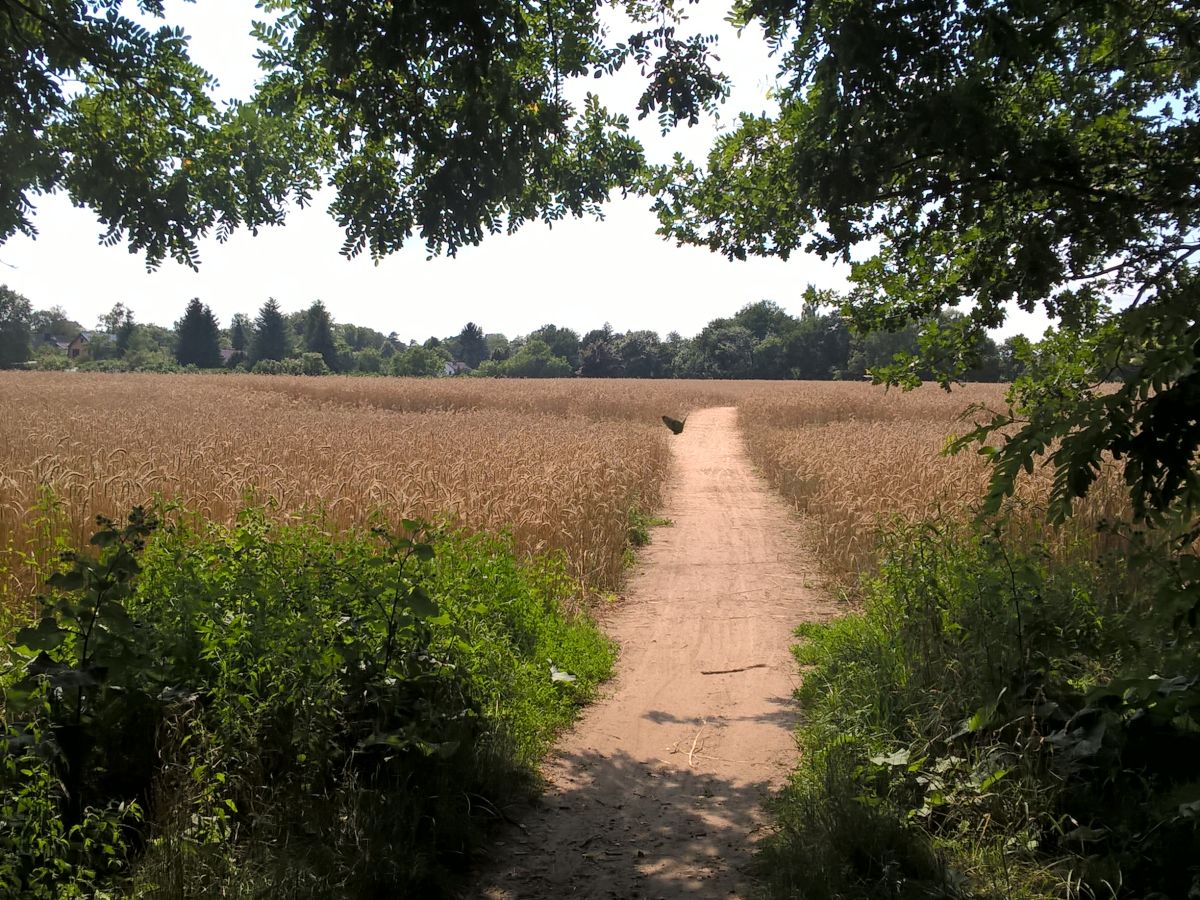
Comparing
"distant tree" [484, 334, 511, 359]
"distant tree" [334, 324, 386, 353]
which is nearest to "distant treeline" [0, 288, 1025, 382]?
"distant tree" [484, 334, 511, 359]

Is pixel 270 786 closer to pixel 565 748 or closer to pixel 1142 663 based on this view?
pixel 565 748

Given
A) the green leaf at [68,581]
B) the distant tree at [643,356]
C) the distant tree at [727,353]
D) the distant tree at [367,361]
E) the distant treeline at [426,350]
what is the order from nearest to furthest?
1. the green leaf at [68,581]
2. the distant treeline at [426,350]
3. the distant tree at [727,353]
4. the distant tree at [643,356]
5. the distant tree at [367,361]

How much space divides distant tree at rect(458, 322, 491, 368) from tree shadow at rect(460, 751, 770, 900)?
501ft

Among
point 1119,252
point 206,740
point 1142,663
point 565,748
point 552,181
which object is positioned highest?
point 552,181

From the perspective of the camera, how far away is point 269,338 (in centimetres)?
11088

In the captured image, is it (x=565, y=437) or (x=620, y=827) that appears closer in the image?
(x=620, y=827)

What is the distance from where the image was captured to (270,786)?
4.01m

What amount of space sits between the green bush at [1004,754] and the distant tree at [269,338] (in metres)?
114

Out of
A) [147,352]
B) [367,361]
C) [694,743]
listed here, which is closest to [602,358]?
[367,361]

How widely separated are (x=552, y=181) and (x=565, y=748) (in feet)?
14.0

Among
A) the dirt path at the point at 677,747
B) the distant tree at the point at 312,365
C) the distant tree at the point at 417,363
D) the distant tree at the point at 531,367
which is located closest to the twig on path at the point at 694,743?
the dirt path at the point at 677,747

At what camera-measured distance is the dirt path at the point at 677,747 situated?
4.05 m

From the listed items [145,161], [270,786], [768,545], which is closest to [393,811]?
[270,786]

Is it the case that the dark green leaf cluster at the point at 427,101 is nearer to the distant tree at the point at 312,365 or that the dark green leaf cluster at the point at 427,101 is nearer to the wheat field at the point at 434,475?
the wheat field at the point at 434,475
